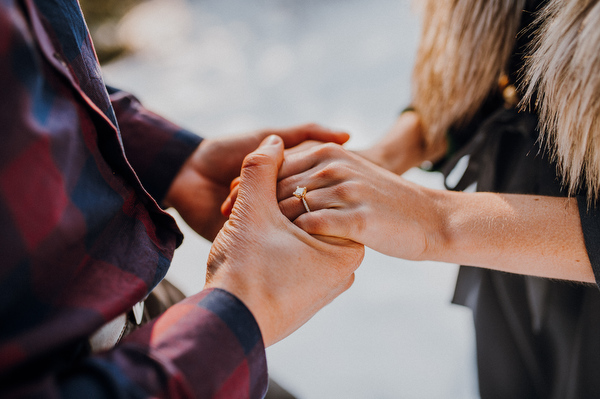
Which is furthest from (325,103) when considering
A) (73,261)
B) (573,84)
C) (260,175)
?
(73,261)

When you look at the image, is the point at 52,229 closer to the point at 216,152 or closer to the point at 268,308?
the point at 268,308

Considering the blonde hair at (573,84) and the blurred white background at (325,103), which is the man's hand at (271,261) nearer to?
the blonde hair at (573,84)

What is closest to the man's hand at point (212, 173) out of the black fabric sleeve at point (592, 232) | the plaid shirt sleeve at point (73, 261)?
the plaid shirt sleeve at point (73, 261)

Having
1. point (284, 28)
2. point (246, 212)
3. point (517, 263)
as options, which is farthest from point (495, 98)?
point (284, 28)

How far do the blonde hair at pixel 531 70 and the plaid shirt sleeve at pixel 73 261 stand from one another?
52 cm

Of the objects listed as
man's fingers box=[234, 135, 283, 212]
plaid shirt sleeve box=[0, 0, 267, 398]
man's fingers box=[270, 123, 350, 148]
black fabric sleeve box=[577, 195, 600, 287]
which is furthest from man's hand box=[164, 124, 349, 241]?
black fabric sleeve box=[577, 195, 600, 287]

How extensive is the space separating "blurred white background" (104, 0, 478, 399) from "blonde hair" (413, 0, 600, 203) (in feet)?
0.98

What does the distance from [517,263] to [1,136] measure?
2.26 feet

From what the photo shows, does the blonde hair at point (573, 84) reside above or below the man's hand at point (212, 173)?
above

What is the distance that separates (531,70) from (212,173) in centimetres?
64

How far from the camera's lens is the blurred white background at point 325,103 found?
107cm

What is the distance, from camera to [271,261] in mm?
526

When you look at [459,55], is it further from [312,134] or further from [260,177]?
[260,177]

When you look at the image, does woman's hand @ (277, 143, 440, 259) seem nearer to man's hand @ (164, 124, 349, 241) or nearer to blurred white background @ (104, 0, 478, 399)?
man's hand @ (164, 124, 349, 241)
